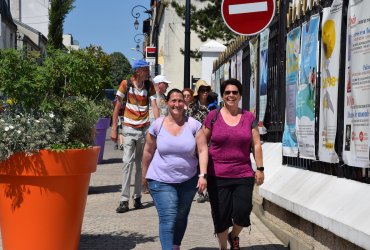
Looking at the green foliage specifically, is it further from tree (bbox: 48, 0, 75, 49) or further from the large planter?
tree (bbox: 48, 0, 75, 49)

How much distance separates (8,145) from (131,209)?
414 centimetres

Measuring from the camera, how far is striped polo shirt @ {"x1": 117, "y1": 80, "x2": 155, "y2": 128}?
902cm

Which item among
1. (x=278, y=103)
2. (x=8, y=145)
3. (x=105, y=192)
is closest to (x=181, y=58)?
(x=105, y=192)

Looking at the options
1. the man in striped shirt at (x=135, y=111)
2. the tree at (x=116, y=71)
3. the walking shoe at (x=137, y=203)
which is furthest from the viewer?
the walking shoe at (x=137, y=203)

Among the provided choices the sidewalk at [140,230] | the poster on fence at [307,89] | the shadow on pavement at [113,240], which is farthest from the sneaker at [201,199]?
the poster on fence at [307,89]

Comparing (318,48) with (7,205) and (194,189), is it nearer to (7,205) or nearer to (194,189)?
(194,189)

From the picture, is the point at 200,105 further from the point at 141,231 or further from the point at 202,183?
the point at 202,183

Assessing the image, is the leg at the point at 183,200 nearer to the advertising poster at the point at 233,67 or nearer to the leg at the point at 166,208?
the leg at the point at 166,208

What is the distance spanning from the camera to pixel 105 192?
1119 cm

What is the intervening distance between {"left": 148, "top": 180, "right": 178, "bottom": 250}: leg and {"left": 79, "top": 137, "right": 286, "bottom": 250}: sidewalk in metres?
1.01

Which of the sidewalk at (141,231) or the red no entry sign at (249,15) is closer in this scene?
the sidewalk at (141,231)

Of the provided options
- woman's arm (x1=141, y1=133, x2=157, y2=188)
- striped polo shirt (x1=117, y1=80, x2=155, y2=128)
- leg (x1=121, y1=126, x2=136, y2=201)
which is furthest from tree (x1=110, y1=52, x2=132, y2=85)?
woman's arm (x1=141, y1=133, x2=157, y2=188)

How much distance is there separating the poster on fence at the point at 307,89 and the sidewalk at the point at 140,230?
3.90 feet

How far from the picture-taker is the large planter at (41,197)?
5.44 meters
